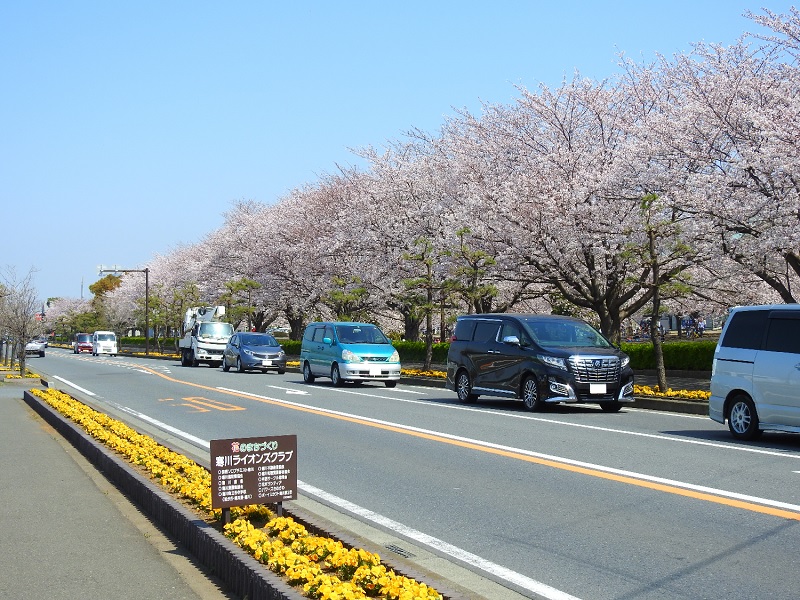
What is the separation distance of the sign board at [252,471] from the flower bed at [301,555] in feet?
0.64

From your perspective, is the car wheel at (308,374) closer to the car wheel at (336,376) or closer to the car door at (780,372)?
the car wheel at (336,376)

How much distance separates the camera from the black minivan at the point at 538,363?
1755 centimetres

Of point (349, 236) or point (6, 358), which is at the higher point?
point (349, 236)

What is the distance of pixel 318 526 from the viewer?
22.5ft

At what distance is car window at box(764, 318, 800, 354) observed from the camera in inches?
495

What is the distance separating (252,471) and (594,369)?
11.5 metres

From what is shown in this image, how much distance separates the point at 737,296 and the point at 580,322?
637 inches

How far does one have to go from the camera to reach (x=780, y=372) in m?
12.5

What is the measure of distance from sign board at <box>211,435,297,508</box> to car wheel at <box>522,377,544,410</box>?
36.5ft

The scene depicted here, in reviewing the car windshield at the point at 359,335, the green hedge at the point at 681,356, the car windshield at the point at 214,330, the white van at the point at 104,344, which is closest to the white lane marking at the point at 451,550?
the car windshield at the point at 359,335

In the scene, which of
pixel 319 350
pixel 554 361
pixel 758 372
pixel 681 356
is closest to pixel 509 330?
pixel 554 361

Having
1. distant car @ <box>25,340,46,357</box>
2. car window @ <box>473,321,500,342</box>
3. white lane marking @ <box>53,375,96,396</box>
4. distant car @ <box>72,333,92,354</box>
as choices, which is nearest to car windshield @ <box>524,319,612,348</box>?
car window @ <box>473,321,500,342</box>

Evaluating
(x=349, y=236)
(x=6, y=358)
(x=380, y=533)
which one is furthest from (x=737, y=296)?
(x=6, y=358)

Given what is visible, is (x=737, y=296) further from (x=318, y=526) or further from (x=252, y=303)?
(x=252, y=303)
